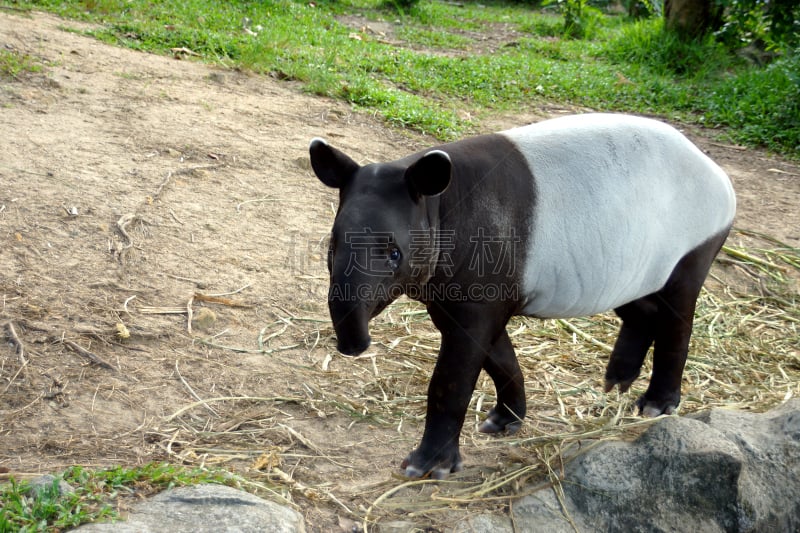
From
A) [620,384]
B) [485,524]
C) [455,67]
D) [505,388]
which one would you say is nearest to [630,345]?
[620,384]

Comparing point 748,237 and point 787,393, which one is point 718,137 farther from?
point 787,393

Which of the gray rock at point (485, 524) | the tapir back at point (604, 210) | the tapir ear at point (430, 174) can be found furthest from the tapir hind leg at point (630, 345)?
the tapir ear at point (430, 174)

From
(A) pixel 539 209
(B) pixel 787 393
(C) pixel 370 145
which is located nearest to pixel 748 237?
(B) pixel 787 393

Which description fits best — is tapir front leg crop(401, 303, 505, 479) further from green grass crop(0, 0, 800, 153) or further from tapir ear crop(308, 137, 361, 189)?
green grass crop(0, 0, 800, 153)

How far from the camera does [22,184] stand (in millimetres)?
5969

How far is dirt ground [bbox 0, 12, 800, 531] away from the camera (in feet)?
13.1

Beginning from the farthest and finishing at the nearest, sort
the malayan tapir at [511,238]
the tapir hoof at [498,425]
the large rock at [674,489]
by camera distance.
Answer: the tapir hoof at [498,425], the large rock at [674,489], the malayan tapir at [511,238]

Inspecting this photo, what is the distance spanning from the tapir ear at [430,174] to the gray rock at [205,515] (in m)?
1.42

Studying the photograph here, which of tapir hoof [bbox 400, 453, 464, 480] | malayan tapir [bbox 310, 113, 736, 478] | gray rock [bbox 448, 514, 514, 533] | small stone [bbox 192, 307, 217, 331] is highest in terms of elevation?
malayan tapir [bbox 310, 113, 736, 478]

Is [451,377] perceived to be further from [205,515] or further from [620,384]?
[620,384]

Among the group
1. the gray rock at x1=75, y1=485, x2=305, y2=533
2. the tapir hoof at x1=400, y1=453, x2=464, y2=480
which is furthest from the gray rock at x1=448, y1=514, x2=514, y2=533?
the gray rock at x1=75, y1=485, x2=305, y2=533

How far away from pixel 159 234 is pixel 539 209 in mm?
3138

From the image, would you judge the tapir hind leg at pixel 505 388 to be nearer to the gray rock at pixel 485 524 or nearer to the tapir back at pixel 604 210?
the tapir back at pixel 604 210

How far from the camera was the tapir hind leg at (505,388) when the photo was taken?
13.9ft
